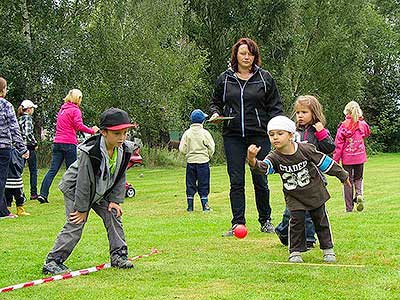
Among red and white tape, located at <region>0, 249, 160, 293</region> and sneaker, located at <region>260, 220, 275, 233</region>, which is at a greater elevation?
red and white tape, located at <region>0, 249, 160, 293</region>

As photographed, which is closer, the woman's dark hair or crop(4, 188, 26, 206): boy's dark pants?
the woman's dark hair

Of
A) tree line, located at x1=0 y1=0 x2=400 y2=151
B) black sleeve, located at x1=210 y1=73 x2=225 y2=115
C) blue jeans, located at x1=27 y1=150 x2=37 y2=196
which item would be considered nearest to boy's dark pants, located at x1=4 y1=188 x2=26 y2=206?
blue jeans, located at x1=27 y1=150 x2=37 y2=196

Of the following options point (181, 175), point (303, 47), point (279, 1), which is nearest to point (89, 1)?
point (181, 175)

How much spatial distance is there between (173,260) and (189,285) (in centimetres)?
121

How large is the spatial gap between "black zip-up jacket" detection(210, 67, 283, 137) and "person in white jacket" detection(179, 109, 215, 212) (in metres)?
4.37

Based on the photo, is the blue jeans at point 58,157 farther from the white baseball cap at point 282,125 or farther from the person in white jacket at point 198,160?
the white baseball cap at point 282,125

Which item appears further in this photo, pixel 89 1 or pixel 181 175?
pixel 89 1

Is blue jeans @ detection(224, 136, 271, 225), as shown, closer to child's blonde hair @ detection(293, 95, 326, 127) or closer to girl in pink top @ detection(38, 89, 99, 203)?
child's blonde hair @ detection(293, 95, 326, 127)

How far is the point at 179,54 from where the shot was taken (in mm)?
31562

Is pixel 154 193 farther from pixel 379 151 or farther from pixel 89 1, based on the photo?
pixel 379 151

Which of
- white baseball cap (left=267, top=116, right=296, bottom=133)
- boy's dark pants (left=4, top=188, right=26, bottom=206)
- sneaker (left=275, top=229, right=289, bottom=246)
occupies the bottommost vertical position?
boy's dark pants (left=4, top=188, right=26, bottom=206)

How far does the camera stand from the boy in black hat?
6453 millimetres

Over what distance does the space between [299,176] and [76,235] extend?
7.13 feet

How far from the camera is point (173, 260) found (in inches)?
278
